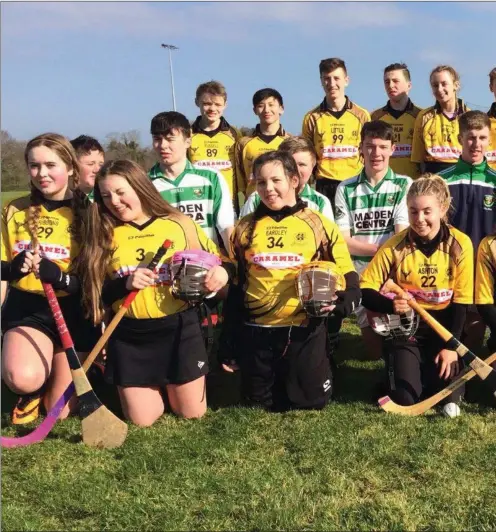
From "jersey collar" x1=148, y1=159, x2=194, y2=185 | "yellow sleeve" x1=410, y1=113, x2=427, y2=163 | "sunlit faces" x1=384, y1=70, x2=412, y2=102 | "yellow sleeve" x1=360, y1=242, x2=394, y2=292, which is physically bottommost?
"yellow sleeve" x1=360, y1=242, x2=394, y2=292

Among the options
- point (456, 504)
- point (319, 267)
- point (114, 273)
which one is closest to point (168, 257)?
point (114, 273)

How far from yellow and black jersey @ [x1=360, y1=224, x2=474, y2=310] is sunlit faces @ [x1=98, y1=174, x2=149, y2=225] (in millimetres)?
1531

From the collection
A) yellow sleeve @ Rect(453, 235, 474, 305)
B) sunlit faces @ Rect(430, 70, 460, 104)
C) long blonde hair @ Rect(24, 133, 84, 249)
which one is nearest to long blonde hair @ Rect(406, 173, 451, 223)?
yellow sleeve @ Rect(453, 235, 474, 305)

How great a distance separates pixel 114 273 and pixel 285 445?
4.72ft

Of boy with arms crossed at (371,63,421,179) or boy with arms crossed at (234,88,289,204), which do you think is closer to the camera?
boy with arms crossed at (234,88,289,204)

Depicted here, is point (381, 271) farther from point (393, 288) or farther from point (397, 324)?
point (397, 324)

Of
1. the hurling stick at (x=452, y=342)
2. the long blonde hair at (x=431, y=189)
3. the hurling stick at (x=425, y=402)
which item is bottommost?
the hurling stick at (x=425, y=402)

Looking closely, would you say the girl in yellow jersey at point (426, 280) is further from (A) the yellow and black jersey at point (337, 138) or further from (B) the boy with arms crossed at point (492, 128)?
(A) the yellow and black jersey at point (337, 138)

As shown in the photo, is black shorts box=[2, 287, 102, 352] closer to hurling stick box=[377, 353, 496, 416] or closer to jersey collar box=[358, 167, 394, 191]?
hurling stick box=[377, 353, 496, 416]

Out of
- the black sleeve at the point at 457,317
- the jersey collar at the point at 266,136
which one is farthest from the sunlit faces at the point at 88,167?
the black sleeve at the point at 457,317

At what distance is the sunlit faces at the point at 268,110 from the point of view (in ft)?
20.0

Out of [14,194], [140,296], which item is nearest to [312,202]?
[140,296]

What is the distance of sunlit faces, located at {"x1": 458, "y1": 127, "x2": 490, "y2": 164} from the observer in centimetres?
452

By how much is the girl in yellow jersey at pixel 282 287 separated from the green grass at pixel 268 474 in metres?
0.20
